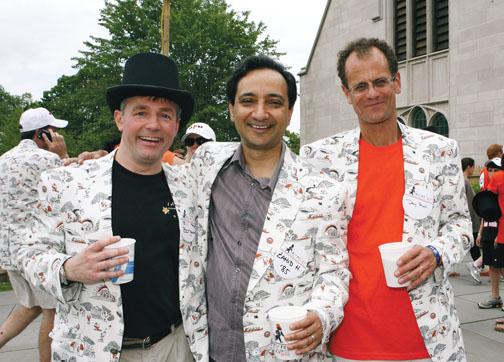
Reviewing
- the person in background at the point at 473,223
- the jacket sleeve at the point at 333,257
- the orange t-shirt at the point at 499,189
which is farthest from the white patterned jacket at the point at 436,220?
the person in background at the point at 473,223

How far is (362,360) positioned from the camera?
2.49 m

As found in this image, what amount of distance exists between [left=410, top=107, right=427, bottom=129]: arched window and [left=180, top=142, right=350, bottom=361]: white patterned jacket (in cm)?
1545

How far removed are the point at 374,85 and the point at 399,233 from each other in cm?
87

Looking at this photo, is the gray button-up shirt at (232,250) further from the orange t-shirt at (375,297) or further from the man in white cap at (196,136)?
the man in white cap at (196,136)

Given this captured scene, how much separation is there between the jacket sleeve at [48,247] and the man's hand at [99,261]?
0.57 ft

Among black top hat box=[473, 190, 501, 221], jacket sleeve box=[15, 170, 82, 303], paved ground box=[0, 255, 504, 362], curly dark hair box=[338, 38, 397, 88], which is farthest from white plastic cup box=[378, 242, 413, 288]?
black top hat box=[473, 190, 501, 221]

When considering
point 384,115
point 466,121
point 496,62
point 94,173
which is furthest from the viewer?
point 466,121

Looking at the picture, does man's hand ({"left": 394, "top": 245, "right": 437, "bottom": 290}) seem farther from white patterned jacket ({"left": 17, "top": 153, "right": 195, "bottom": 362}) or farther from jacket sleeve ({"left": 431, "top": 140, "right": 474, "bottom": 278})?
white patterned jacket ({"left": 17, "top": 153, "right": 195, "bottom": 362})

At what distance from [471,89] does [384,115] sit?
44.6 ft

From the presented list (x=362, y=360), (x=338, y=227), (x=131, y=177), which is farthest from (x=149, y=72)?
(x=362, y=360)

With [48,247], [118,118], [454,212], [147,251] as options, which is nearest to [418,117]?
[454,212]

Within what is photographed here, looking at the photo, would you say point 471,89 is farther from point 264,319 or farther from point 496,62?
point 264,319

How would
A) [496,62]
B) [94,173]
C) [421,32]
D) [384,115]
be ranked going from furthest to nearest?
[421,32] → [496,62] → [384,115] → [94,173]

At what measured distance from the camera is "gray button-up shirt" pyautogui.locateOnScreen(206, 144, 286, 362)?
2361 millimetres
